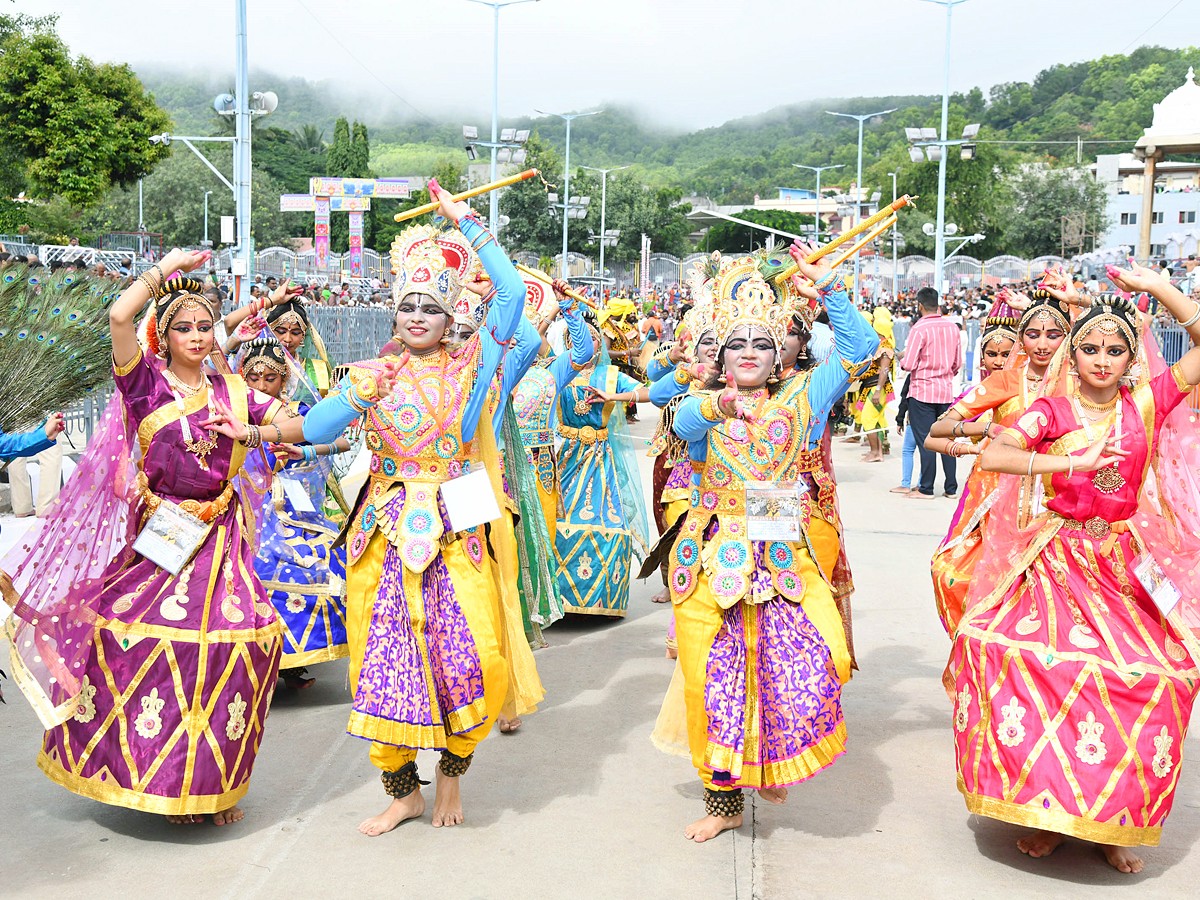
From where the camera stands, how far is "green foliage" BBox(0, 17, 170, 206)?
35.5 m

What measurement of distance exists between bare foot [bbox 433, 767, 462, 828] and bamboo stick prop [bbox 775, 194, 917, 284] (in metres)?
2.26

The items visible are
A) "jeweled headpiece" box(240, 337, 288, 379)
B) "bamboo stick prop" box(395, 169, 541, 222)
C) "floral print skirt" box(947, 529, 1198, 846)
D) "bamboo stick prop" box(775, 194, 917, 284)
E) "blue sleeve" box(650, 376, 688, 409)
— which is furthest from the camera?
"jeweled headpiece" box(240, 337, 288, 379)

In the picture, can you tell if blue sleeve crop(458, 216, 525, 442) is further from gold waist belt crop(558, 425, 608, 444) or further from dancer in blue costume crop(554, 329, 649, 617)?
gold waist belt crop(558, 425, 608, 444)

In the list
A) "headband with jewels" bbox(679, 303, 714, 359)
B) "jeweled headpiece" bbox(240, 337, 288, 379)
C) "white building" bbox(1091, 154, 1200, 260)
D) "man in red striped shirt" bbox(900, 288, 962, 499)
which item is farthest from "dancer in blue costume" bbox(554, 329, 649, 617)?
"white building" bbox(1091, 154, 1200, 260)

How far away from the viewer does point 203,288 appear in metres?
4.83

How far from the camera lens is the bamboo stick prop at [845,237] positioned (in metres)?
4.91

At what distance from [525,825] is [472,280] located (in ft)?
6.60

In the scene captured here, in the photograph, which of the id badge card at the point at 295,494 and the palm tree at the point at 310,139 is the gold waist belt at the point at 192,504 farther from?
the palm tree at the point at 310,139

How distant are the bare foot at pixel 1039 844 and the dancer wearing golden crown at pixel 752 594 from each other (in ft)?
2.24

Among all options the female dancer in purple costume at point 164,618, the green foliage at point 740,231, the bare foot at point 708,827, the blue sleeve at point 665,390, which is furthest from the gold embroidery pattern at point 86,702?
the green foliage at point 740,231

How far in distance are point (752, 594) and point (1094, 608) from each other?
3.68 feet

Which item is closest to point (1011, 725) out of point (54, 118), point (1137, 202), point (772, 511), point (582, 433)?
point (772, 511)

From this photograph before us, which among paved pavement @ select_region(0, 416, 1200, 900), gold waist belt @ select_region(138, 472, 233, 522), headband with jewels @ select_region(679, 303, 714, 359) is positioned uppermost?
headband with jewels @ select_region(679, 303, 714, 359)

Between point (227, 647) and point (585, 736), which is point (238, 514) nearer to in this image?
point (227, 647)
